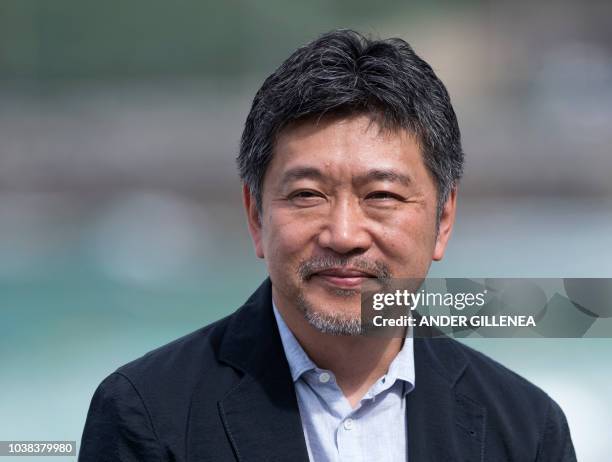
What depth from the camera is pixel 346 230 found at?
1080 millimetres

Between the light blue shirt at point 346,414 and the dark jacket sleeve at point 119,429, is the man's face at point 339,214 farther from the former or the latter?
the dark jacket sleeve at point 119,429

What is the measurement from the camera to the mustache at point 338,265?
1095 mm

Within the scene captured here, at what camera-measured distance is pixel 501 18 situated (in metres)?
2.85

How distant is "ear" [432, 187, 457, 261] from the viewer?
1.25m

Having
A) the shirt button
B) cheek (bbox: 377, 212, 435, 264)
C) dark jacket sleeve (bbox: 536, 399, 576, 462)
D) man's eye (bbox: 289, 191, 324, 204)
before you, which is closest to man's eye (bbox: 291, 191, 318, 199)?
man's eye (bbox: 289, 191, 324, 204)

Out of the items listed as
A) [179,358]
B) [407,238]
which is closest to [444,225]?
[407,238]

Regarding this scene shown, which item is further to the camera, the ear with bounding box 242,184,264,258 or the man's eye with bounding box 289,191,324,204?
the ear with bounding box 242,184,264,258

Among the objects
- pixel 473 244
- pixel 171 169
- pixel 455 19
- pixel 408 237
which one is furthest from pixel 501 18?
pixel 408 237

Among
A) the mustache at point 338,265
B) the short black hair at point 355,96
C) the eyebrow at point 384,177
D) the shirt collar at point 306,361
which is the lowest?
the shirt collar at point 306,361

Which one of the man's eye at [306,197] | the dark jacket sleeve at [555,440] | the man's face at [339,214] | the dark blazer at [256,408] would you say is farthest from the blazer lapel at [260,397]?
the dark jacket sleeve at [555,440]

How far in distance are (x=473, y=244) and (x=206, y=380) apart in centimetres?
163

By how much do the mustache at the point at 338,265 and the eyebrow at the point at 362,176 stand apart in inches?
4.4

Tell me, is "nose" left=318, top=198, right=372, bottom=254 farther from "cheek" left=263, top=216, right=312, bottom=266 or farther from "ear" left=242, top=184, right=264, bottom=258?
"ear" left=242, top=184, right=264, bottom=258

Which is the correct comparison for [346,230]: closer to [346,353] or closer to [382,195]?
[382,195]
